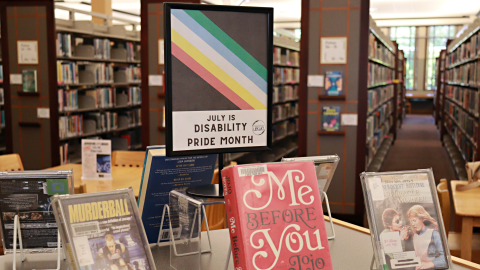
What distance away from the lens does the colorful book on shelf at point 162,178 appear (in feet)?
4.64

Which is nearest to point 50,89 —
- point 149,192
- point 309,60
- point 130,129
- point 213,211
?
point 130,129

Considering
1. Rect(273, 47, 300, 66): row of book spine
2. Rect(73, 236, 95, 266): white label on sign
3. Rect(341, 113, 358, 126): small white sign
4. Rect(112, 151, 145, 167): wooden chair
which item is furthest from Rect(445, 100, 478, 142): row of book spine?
Rect(73, 236, 95, 266): white label on sign

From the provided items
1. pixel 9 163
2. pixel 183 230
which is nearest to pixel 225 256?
pixel 183 230

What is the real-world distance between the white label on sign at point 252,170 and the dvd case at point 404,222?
27 cm

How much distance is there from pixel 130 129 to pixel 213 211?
549 centimetres

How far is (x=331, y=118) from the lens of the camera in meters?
4.77

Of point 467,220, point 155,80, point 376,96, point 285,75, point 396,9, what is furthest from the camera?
point 396,9

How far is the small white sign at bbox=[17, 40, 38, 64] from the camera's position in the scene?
5.56 m

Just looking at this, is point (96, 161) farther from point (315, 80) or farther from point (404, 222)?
point (404, 222)

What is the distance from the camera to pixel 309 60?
4.75 metres

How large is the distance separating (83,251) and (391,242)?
74 centimetres

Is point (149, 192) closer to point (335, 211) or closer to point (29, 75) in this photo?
point (335, 211)

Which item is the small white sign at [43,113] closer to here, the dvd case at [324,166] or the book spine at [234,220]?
the dvd case at [324,166]

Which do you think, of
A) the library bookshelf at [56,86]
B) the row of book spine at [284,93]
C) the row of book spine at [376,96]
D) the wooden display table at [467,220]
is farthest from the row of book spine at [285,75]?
the wooden display table at [467,220]
